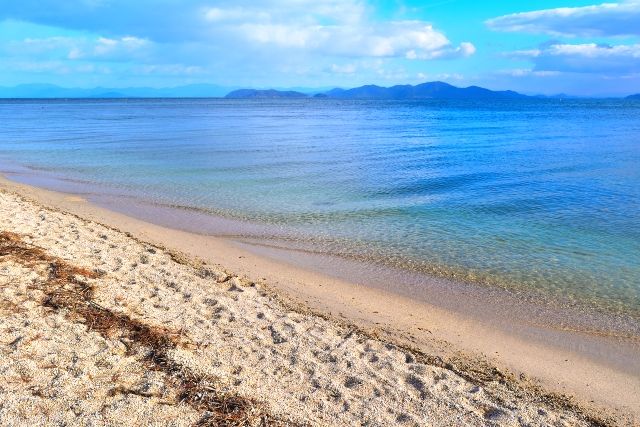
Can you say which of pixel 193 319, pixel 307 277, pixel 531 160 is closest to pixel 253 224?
pixel 307 277

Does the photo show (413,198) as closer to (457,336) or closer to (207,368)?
(457,336)

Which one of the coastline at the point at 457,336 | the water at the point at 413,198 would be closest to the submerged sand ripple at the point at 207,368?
the coastline at the point at 457,336

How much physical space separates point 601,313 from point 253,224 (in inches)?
327

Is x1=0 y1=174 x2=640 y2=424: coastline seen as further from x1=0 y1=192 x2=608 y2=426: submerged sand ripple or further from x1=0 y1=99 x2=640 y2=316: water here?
x1=0 y1=99 x2=640 y2=316: water

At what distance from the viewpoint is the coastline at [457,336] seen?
19.8 feet

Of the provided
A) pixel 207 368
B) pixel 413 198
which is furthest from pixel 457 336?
pixel 413 198

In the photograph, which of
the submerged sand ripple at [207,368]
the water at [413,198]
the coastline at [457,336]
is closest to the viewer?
the submerged sand ripple at [207,368]

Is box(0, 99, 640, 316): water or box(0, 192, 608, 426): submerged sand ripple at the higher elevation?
box(0, 192, 608, 426): submerged sand ripple

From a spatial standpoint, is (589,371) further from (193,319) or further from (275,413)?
(193,319)

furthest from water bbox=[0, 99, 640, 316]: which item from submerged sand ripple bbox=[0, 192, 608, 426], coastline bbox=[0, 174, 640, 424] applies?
submerged sand ripple bbox=[0, 192, 608, 426]

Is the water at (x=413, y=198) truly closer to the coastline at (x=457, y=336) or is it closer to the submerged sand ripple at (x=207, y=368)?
the coastline at (x=457, y=336)

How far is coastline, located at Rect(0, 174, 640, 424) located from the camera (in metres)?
6.05

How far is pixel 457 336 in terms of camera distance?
727 cm

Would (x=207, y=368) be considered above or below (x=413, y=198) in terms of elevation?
above
